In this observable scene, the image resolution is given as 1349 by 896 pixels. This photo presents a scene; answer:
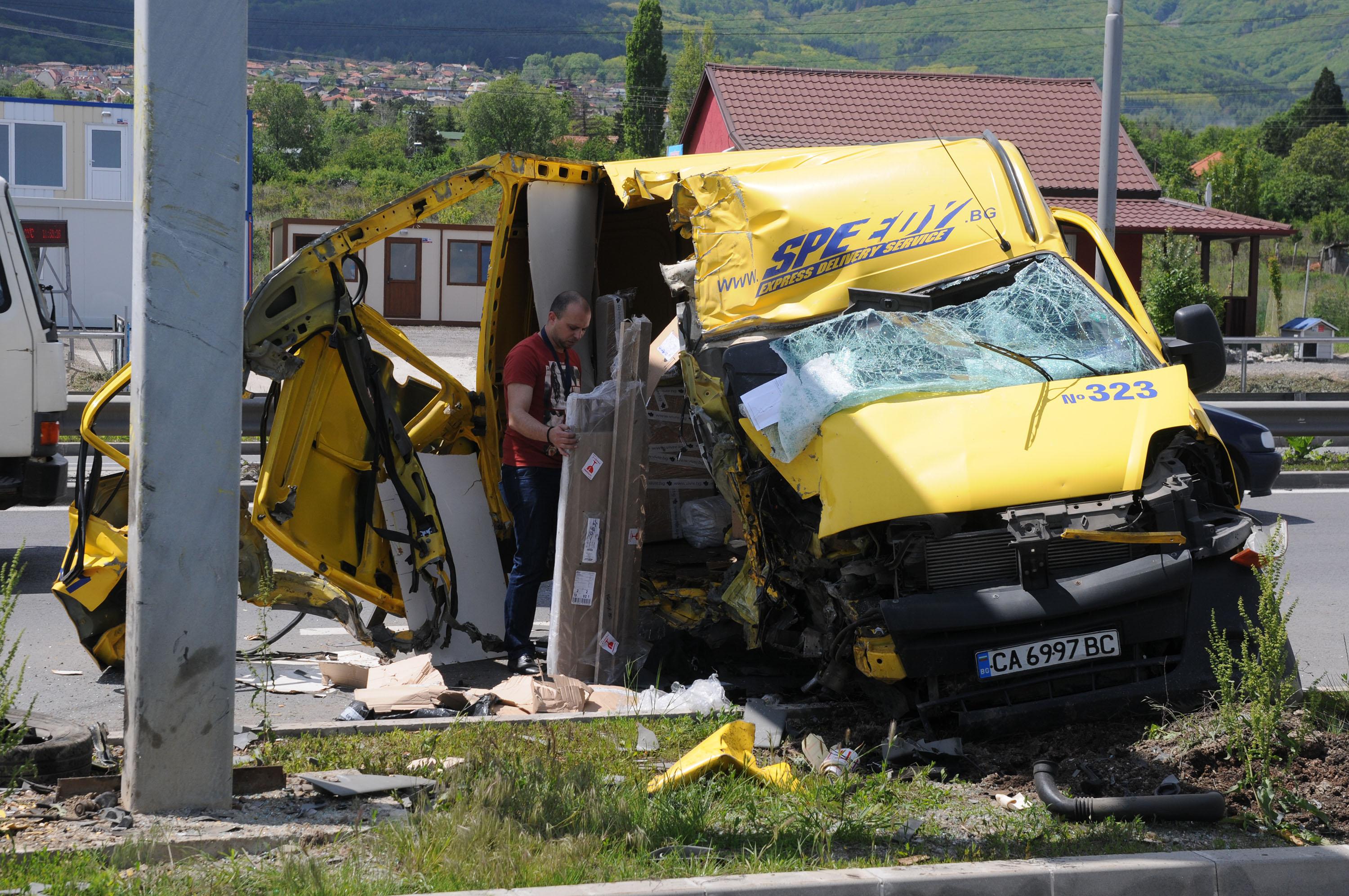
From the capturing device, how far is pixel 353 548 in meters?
6.08

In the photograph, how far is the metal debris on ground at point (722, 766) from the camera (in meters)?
4.11

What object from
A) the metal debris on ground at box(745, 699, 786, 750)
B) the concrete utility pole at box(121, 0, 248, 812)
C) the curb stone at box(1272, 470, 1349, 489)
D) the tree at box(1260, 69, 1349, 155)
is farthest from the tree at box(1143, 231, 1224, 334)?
the tree at box(1260, 69, 1349, 155)

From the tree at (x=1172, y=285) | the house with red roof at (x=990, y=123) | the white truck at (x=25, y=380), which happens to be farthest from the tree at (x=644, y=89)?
the white truck at (x=25, y=380)

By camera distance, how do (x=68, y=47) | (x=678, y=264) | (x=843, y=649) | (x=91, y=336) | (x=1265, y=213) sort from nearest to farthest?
(x=843, y=649) < (x=678, y=264) < (x=91, y=336) < (x=1265, y=213) < (x=68, y=47)

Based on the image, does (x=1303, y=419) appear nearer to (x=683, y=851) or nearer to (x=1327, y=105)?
(x=683, y=851)

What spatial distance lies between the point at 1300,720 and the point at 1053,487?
1.24 m

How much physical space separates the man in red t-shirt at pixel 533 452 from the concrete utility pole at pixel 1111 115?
22.2 feet

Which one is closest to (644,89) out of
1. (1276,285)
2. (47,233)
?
(1276,285)

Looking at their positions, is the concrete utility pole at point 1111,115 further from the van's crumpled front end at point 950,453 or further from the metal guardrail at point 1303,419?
the van's crumpled front end at point 950,453

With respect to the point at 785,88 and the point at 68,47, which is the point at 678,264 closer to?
the point at 785,88

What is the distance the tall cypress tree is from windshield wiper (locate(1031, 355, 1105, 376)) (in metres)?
103

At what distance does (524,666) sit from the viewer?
5922 mm

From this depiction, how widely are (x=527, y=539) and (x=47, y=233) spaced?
18054 millimetres

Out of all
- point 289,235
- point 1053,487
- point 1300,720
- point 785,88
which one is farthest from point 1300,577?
point 289,235
